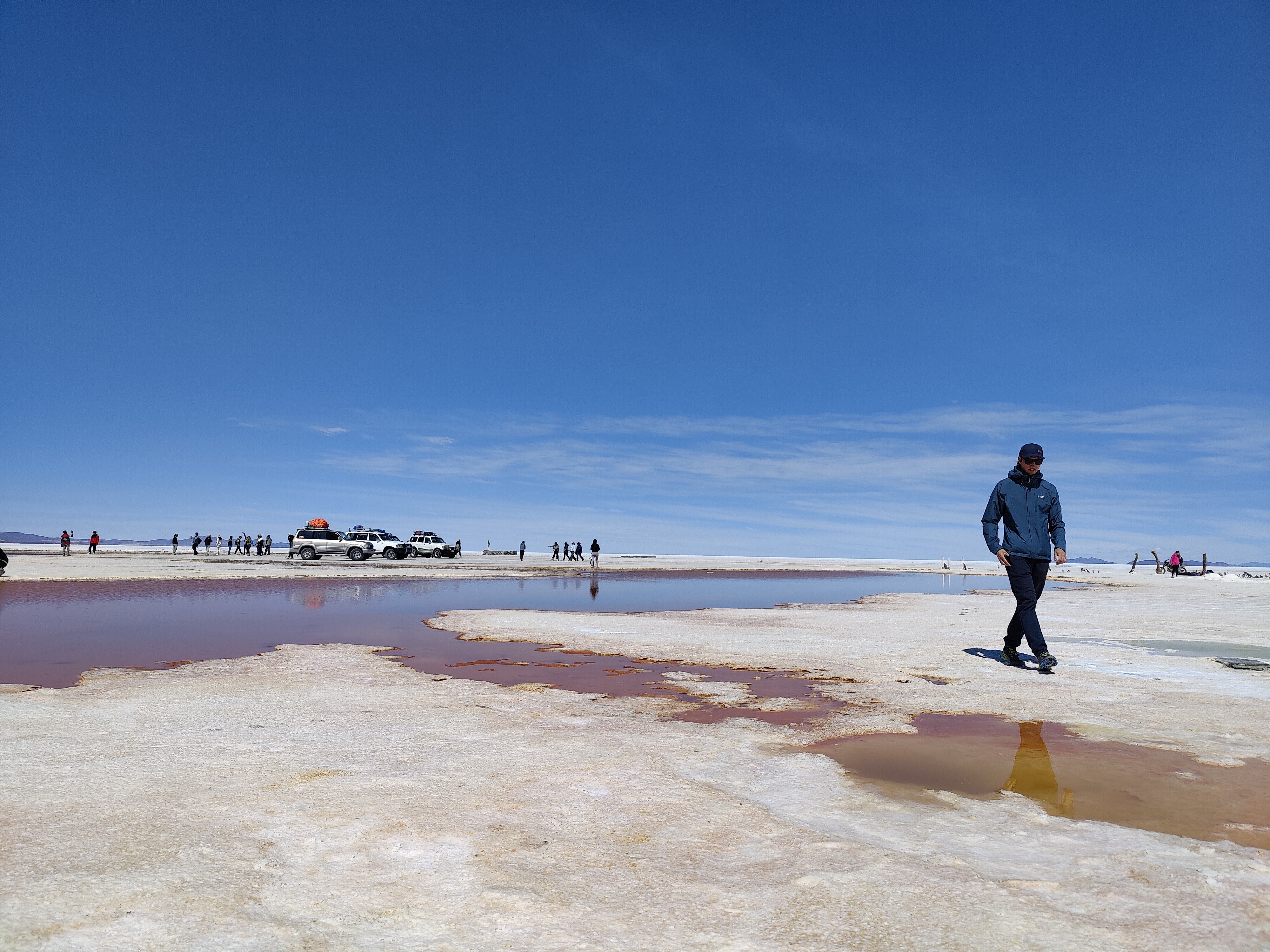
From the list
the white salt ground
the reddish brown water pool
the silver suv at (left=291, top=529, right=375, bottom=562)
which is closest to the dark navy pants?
the white salt ground

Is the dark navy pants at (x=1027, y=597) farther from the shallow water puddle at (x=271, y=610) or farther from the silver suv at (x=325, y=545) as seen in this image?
the silver suv at (x=325, y=545)

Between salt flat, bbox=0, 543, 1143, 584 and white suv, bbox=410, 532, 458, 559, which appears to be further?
white suv, bbox=410, 532, 458, 559

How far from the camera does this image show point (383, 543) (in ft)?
169

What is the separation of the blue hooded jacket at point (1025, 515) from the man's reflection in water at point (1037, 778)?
3485 mm

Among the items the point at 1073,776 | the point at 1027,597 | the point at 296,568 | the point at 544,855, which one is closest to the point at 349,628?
the point at 1027,597

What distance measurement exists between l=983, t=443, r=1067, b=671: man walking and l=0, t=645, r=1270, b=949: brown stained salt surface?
185 inches

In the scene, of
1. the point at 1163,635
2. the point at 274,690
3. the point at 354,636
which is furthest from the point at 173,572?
the point at 1163,635

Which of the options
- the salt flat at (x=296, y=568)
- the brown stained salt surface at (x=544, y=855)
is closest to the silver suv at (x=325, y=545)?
the salt flat at (x=296, y=568)

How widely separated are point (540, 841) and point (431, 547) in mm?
56224

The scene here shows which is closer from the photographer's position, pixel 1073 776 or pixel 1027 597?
pixel 1073 776

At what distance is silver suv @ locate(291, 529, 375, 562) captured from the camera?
152ft

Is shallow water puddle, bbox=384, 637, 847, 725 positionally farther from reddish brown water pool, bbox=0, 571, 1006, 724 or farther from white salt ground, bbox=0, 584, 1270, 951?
white salt ground, bbox=0, 584, 1270, 951

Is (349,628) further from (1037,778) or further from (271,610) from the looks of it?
(1037,778)

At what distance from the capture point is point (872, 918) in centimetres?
230
